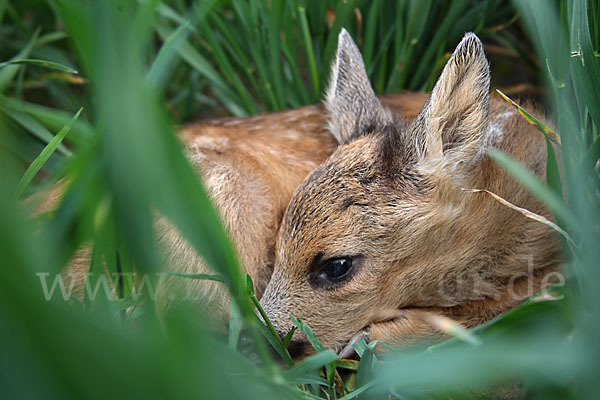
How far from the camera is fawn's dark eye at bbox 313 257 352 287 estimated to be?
248cm

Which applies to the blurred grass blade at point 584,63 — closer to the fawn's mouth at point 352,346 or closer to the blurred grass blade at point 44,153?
the fawn's mouth at point 352,346

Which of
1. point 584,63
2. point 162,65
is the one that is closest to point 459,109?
point 584,63

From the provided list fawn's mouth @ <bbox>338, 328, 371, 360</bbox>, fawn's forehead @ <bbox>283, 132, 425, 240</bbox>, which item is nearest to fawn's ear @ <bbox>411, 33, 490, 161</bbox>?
fawn's forehead @ <bbox>283, 132, 425, 240</bbox>

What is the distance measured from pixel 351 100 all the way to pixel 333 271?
3.03 ft

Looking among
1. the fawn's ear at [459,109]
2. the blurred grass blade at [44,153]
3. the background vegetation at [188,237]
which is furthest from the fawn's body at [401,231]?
the blurred grass blade at [44,153]

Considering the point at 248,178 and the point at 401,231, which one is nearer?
the point at 401,231

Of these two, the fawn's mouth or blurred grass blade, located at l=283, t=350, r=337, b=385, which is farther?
the fawn's mouth

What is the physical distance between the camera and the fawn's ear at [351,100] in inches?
114

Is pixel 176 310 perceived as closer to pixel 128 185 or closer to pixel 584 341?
pixel 128 185

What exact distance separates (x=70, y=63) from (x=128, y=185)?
328 centimetres

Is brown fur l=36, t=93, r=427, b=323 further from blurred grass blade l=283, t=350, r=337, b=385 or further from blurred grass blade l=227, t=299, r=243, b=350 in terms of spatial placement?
blurred grass blade l=283, t=350, r=337, b=385

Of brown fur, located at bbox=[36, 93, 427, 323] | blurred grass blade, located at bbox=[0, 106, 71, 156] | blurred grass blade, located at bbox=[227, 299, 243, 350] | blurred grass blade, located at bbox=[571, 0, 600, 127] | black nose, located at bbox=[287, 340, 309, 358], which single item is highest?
blurred grass blade, located at bbox=[571, 0, 600, 127]

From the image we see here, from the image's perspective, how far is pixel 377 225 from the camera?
246 centimetres

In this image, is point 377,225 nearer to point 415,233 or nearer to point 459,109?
point 415,233
